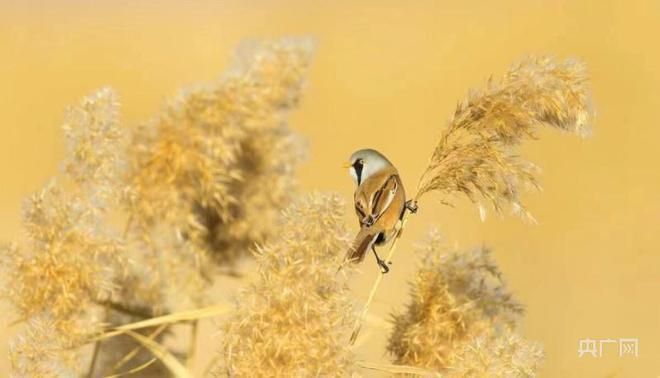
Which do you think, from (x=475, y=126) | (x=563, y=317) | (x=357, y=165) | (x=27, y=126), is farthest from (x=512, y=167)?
(x=27, y=126)

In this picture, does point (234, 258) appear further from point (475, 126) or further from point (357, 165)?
point (475, 126)

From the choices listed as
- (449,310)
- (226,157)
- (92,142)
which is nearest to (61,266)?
(92,142)

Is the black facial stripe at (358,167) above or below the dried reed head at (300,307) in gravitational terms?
above

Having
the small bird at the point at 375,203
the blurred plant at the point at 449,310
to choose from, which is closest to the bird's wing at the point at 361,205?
the small bird at the point at 375,203

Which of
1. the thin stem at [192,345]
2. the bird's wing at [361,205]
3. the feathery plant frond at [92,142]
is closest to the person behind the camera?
the bird's wing at [361,205]

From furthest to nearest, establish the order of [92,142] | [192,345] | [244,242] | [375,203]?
1. [244,242]
2. [192,345]
3. [92,142]
4. [375,203]

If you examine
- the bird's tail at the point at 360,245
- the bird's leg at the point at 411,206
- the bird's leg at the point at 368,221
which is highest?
the bird's leg at the point at 411,206

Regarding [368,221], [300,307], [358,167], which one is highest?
[358,167]

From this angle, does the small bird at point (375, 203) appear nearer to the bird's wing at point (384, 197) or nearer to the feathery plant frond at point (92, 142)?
the bird's wing at point (384, 197)

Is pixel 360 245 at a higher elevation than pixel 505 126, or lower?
lower

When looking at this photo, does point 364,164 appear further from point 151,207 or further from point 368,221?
point 151,207
